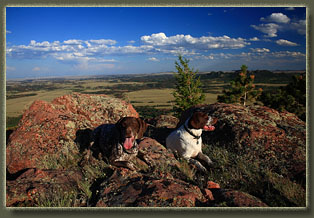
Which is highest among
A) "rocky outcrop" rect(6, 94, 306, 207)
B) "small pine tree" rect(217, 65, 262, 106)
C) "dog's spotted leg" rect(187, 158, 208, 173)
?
"small pine tree" rect(217, 65, 262, 106)

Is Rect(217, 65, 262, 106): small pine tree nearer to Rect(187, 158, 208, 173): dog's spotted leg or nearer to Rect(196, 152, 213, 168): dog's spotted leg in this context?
Rect(196, 152, 213, 168): dog's spotted leg

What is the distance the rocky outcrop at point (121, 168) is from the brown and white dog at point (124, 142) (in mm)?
247

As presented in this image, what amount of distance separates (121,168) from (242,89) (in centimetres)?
2576

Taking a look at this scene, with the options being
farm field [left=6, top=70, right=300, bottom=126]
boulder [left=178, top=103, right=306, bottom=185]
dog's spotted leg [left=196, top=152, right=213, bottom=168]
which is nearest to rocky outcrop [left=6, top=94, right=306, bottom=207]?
boulder [left=178, top=103, right=306, bottom=185]

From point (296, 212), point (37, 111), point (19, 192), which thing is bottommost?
point (296, 212)

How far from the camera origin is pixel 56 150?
17.0 feet

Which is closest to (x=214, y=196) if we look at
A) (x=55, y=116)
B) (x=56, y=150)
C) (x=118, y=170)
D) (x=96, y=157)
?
(x=118, y=170)

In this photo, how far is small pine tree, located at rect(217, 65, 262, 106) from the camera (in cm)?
2658

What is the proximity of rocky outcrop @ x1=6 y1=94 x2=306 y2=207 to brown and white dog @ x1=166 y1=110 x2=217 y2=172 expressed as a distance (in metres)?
0.27

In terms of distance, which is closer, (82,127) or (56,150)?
(56,150)

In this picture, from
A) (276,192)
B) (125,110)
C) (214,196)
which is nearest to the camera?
(214,196)

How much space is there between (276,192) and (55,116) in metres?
5.76

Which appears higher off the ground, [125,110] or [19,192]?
[125,110]

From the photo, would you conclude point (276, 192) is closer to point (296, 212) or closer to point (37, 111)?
point (296, 212)
